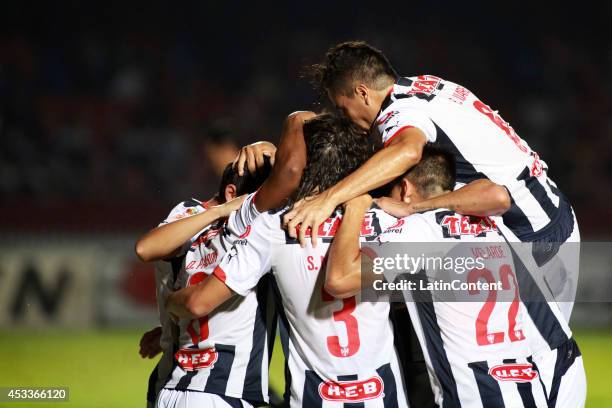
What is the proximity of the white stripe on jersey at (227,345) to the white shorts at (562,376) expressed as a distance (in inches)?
46.1

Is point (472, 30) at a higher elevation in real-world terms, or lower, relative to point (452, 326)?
higher

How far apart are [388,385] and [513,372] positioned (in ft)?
1.58

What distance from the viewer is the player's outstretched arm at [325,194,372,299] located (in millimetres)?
3000

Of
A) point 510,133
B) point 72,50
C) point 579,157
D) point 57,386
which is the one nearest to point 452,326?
point 510,133

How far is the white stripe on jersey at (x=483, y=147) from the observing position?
13.1 feet

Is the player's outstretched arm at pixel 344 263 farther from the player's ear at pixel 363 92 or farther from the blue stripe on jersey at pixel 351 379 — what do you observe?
the player's ear at pixel 363 92

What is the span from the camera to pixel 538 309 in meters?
3.57

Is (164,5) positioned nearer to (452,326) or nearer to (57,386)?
(57,386)

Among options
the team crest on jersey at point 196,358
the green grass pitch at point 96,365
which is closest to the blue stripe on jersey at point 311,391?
the team crest on jersey at point 196,358

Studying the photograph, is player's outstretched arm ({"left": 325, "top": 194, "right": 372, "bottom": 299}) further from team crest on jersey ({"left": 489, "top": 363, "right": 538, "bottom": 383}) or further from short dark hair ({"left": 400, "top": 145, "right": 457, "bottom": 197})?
team crest on jersey ({"left": 489, "top": 363, "right": 538, "bottom": 383})

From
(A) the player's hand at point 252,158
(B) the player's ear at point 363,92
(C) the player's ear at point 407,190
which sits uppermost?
(B) the player's ear at point 363,92

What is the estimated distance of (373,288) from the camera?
3.13m

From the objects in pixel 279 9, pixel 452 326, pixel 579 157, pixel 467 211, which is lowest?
pixel 452 326

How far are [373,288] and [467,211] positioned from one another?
57cm
